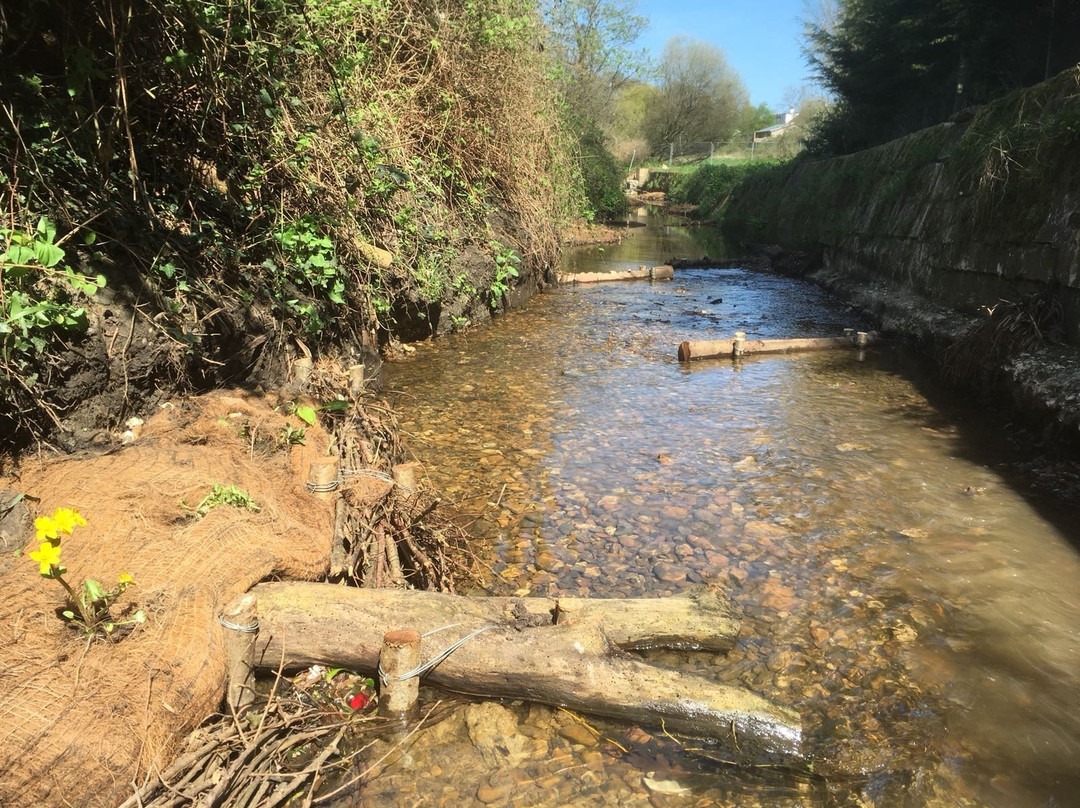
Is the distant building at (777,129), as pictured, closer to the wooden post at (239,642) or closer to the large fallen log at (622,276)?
the large fallen log at (622,276)

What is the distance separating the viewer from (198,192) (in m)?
5.71

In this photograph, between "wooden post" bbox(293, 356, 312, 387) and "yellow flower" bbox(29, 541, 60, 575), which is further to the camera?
"wooden post" bbox(293, 356, 312, 387)

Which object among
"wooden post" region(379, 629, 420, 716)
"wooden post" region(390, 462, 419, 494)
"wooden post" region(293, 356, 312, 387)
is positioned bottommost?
"wooden post" region(379, 629, 420, 716)

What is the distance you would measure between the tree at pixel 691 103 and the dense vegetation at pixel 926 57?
31.2 meters

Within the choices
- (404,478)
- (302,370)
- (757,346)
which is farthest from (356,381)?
(757,346)

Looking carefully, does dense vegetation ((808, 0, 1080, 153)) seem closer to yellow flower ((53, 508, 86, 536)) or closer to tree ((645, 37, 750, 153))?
yellow flower ((53, 508, 86, 536))

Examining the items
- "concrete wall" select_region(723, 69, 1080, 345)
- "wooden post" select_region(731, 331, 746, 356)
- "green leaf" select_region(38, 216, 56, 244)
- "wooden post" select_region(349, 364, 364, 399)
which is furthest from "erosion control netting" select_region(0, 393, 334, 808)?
"concrete wall" select_region(723, 69, 1080, 345)

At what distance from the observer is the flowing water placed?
10.3 feet

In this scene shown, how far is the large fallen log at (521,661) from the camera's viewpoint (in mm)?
3318

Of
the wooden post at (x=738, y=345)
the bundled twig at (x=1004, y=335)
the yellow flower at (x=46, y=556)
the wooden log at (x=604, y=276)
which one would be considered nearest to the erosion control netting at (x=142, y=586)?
the yellow flower at (x=46, y=556)

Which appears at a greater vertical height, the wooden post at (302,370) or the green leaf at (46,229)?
the green leaf at (46,229)

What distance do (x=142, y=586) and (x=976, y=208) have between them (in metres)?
11.5

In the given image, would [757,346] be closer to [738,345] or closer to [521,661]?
[738,345]

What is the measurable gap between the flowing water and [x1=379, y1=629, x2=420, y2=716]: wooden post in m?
0.18
